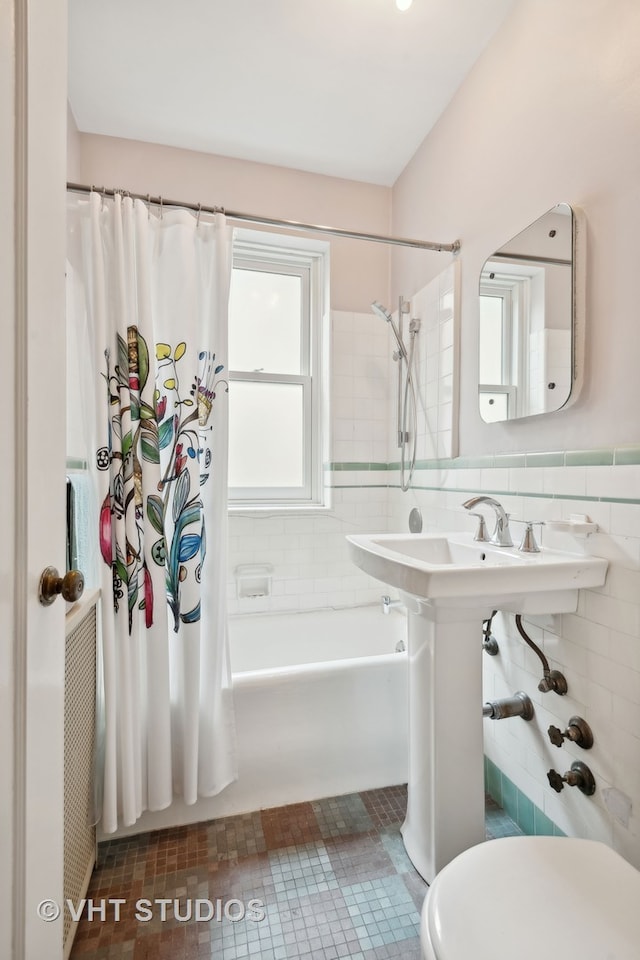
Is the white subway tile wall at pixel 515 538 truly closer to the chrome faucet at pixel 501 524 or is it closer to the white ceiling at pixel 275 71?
the chrome faucet at pixel 501 524

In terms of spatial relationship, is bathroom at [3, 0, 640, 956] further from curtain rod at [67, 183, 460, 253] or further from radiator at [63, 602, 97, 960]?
radiator at [63, 602, 97, 960]

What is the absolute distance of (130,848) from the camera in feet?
4.75

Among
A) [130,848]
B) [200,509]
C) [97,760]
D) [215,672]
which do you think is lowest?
[130,848]

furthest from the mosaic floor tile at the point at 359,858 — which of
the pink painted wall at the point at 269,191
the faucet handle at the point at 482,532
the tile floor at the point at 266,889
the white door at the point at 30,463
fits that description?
the pink painted wall at the point at 269,191

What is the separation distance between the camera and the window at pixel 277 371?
246cm

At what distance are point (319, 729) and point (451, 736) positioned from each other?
1.79ft

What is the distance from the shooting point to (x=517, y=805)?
1.51m

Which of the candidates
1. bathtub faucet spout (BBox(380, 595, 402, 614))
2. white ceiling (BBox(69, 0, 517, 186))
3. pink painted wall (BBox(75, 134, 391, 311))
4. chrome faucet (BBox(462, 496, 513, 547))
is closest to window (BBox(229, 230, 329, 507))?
pink painted wall (BBox(75, 134, 391, 311))

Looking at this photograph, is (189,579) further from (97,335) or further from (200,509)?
(97,335)

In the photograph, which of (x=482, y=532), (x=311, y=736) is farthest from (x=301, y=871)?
(x=482, y=532)

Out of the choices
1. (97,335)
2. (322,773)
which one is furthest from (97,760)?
(97,335)

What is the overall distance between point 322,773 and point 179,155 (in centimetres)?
270

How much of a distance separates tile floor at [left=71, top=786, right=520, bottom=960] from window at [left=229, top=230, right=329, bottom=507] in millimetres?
1416

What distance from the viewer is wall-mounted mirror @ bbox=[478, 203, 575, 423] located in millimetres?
1290
